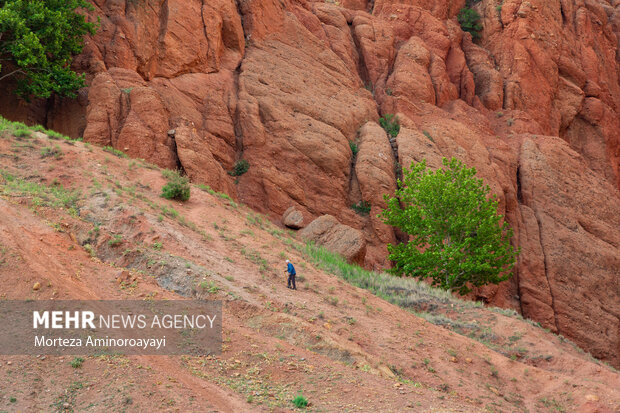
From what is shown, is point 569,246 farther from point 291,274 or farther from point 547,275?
point 291,274

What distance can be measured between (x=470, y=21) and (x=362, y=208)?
875 inches

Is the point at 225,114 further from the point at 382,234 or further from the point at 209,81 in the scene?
the point at 382,234

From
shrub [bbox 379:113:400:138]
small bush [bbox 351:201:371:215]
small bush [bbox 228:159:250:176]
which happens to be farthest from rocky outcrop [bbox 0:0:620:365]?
shrub [bbox 379:113:400:138]

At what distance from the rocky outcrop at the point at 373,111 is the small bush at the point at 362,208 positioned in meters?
0.25

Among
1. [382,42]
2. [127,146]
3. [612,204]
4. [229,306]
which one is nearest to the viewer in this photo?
[229,306]

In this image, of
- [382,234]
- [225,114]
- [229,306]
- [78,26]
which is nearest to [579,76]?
[382,234]

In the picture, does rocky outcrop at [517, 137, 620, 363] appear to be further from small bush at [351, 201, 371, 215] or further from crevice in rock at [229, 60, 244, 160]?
crevice in rock at [229, 60, 244, 160]

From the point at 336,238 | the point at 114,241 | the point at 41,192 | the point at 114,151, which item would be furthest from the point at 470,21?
the point at 114,241

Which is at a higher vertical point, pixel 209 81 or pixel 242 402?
pixel 209 81

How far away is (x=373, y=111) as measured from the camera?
34469mm

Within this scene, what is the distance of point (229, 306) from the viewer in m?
13.8

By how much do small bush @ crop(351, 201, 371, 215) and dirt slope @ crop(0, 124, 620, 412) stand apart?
757 centimetres

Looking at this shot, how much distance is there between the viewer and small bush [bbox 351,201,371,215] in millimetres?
29234

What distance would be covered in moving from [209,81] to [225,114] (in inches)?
88.3
